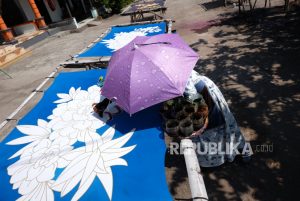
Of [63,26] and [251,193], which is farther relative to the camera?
[63,26]

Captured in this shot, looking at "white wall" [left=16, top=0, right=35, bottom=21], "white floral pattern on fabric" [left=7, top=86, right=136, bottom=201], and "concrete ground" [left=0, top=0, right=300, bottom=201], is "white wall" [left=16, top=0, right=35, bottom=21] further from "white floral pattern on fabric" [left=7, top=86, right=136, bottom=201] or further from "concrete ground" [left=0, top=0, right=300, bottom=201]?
"white floral pattern on fabric" [left=7, top=86, right=136, bottom=201]

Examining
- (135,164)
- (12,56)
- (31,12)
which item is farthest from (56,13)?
(135,164)

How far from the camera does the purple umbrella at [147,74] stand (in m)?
3.98

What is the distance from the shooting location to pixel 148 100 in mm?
3977

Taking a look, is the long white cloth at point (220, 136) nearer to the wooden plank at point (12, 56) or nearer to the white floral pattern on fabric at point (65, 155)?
the white floral pattern on fabric at point (65, 155)

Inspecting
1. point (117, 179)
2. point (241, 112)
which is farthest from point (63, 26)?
point (117, 179)

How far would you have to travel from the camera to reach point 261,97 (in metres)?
6.46

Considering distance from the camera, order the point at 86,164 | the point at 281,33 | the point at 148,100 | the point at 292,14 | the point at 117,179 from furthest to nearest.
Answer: the point at 292,14 → the point at 281,33 → the point at 148,100 → the point at 86,164 → the point at 117,179

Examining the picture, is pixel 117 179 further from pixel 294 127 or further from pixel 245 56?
pixel 245 56

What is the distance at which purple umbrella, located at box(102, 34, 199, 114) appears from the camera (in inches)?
157

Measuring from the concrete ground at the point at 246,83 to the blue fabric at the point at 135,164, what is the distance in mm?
1294

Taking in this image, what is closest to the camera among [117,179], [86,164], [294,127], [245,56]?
[117,179]

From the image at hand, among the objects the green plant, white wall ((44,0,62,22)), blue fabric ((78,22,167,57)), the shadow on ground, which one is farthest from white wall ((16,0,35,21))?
the shadow on ground

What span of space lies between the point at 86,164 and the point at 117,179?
604 mm
